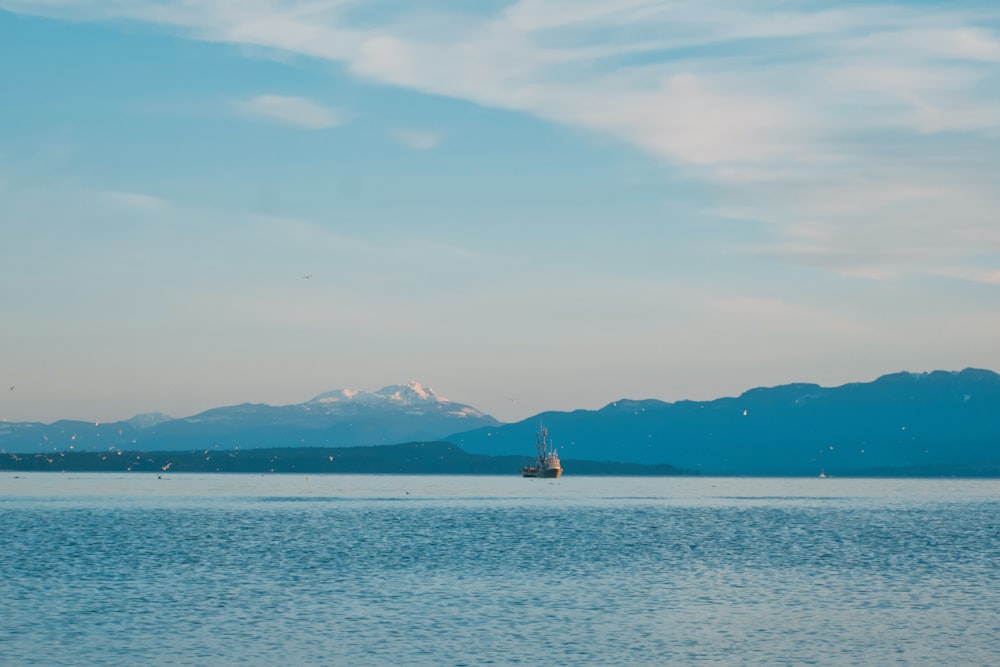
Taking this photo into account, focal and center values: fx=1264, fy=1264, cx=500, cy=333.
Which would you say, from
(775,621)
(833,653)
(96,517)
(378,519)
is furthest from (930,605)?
A: (96,517)

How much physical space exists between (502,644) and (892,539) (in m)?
80.5

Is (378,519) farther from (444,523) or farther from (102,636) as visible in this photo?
(102,636)

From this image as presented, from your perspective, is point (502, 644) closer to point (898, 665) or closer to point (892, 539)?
point (898, 665)

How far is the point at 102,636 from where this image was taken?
5203 centimetres

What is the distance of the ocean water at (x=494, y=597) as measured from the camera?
161 ft

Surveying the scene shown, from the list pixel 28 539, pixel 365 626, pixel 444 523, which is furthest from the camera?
pixel 444 523

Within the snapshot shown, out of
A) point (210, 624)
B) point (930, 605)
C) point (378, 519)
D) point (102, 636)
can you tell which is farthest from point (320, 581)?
point (378, 519)

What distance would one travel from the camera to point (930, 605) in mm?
64062

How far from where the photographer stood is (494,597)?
67250 millimetres

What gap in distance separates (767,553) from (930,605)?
36.4 meters

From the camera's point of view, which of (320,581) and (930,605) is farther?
(320,581)

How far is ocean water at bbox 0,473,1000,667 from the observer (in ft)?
161

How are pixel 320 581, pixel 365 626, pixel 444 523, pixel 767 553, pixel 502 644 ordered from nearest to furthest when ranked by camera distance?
pixel 502 644 < pixel 365 626 < pixel 320 581 < pixel 767 553 < pixel 444 523

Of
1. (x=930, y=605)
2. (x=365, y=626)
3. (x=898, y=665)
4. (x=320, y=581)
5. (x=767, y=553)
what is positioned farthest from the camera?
(x=767, y=553)
